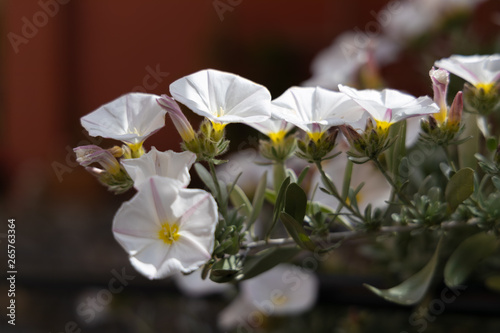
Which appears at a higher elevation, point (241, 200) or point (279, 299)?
point (241, 200)

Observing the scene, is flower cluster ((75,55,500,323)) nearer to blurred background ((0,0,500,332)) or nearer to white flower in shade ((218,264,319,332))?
white flower in shade ((218,264,319,332))

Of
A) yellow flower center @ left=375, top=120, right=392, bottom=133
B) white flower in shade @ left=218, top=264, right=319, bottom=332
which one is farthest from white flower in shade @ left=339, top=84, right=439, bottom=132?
white flower in shade @ left=218, top=264, right=319, bottom=332

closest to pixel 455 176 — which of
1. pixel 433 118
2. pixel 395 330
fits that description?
pixel 433 118

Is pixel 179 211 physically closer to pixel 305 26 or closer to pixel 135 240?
pixel 135 240

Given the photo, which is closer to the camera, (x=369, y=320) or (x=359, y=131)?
(x=359, y=131)

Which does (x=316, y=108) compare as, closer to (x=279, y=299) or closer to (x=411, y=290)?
(x=411, y=290)

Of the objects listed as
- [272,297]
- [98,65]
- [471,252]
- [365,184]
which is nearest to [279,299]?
[272,297]
